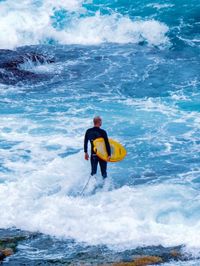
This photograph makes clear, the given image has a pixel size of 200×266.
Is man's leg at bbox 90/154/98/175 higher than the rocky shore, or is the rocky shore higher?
man's leg at bbox 90/154/98/175

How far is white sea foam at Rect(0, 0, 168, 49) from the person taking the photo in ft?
81.8

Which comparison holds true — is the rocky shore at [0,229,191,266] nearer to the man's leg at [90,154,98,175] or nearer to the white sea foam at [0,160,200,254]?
the white sea foam at [0,160,200,254]

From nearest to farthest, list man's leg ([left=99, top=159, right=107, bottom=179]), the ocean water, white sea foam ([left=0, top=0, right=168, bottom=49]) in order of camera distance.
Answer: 1. the ocean water
2. man's leg ([left=99, top=159, right=107, bottom=179])
3. white sea foam ([left=0, top=0, right=168, bottom=49])

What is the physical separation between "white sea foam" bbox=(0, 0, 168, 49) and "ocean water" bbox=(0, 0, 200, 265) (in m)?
0.05

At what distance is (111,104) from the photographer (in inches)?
684

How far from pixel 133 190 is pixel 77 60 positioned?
11.3m

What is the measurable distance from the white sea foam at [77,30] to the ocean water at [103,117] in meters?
0.05

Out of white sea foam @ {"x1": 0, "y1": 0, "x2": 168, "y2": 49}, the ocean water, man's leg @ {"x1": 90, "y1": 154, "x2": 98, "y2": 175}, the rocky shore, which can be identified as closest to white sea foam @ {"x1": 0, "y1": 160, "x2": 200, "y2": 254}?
the ocean water

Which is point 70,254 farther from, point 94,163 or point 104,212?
point 94,163

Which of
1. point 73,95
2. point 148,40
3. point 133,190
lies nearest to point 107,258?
point 133,190

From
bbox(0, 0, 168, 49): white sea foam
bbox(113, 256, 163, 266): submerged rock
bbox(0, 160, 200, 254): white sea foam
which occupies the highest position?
bbox(0, 0, 168, 49): white sea foam

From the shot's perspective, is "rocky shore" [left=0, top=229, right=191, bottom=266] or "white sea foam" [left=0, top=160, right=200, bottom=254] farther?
"white sea foam" [left=0, top=160, right=200, bottom=254]

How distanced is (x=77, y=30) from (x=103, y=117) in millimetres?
11345

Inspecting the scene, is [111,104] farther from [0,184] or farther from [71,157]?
[0,184]
